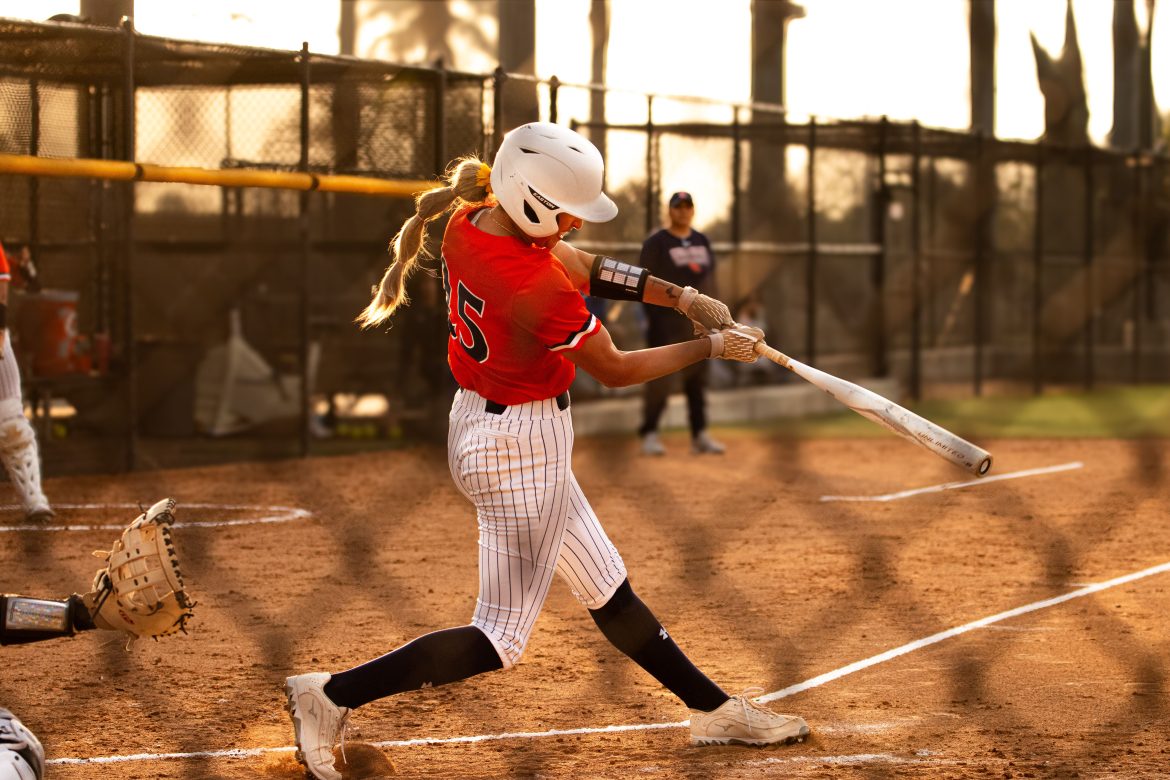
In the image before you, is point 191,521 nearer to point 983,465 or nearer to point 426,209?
point 426,209

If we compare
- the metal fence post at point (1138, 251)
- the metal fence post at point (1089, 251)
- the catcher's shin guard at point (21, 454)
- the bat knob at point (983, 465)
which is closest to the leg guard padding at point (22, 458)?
the catcher's shin guard at point (21, 454)

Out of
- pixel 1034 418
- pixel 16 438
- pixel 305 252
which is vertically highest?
pixel 305 252

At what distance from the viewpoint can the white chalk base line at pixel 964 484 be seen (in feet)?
Result: 31.4

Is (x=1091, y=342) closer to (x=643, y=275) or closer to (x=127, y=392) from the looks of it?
(x=127, y=392)

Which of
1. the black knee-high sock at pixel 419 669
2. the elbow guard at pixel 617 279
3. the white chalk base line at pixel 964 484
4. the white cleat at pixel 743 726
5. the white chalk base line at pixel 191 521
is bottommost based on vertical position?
the white chalk base line at pixel 964 484

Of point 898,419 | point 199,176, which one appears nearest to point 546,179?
point 898,419

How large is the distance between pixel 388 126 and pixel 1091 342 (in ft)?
36.7

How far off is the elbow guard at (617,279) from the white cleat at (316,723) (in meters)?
1.21

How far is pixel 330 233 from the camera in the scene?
13453 mm

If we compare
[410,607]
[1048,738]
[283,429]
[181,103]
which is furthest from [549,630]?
[283,429]

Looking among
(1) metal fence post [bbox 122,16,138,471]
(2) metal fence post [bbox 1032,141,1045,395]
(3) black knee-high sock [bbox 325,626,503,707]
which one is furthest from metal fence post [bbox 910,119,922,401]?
(3) black knee-high sock [bbox 325,626,503,707]

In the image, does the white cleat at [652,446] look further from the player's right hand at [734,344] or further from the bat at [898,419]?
the player's right hand at [734,344]

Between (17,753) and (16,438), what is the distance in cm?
472

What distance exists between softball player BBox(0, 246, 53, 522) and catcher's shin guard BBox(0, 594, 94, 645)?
3946mm
